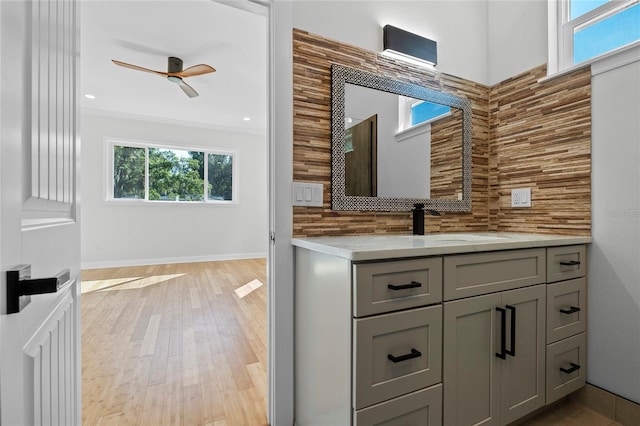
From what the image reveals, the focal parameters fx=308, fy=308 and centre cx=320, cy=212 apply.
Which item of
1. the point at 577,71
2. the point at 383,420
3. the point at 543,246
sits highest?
the point at 577,71

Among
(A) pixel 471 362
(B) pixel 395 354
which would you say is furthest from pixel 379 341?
(A) pixel 471 362

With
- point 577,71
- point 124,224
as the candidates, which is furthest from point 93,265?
point 577,71

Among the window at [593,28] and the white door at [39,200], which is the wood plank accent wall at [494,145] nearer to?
the window at [593,28]

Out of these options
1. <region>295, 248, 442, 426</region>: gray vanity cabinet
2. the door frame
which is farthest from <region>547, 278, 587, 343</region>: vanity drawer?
the door frame

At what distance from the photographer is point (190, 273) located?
4.72 metres

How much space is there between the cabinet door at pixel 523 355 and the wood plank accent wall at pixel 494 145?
2.04ft

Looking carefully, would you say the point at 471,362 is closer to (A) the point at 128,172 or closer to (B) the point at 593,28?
(B) the point at 593,28

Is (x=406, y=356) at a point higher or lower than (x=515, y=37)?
lower

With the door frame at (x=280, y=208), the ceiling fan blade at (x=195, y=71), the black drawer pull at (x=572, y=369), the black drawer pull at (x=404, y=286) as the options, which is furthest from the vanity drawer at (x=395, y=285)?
the ceiling fan blade at (x=195, y=71)

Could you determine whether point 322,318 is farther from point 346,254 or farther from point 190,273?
point 190,273

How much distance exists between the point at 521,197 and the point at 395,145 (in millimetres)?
906

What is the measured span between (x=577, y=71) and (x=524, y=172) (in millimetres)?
593

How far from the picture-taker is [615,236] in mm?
1563

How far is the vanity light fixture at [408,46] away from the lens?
171 cm
